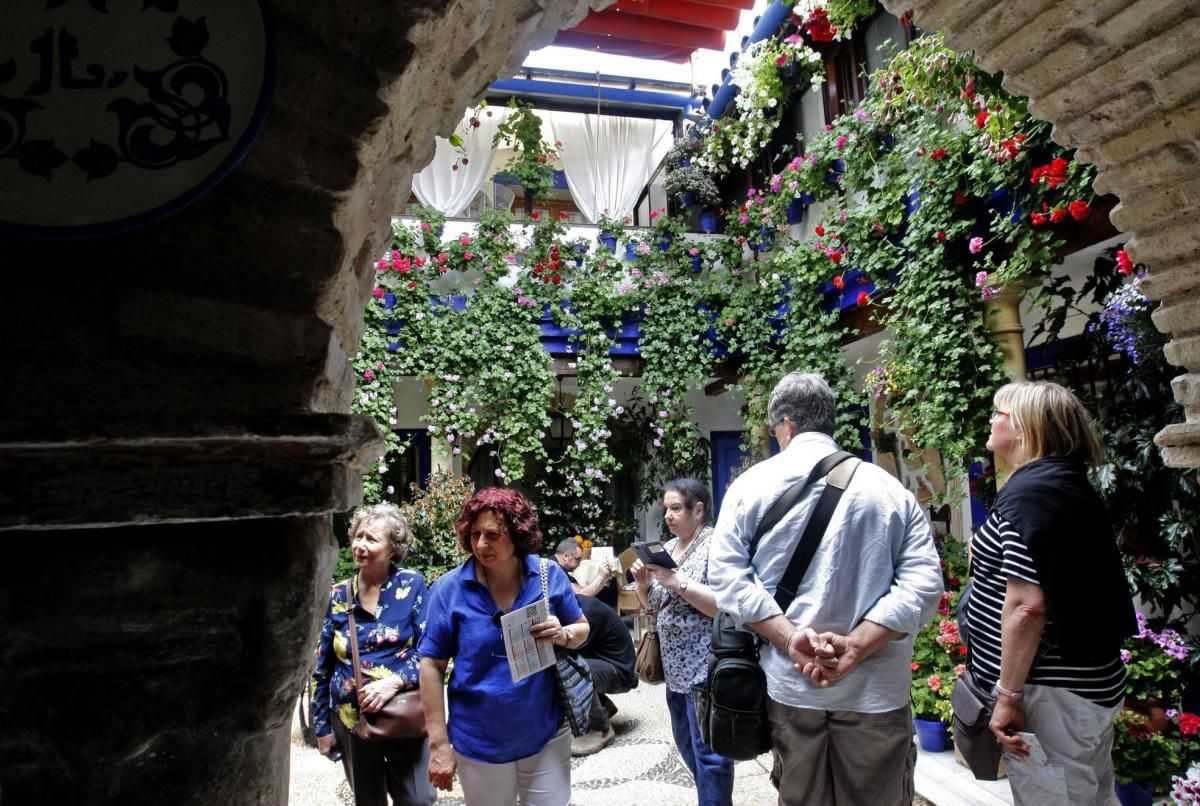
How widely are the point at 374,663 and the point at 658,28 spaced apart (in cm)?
680

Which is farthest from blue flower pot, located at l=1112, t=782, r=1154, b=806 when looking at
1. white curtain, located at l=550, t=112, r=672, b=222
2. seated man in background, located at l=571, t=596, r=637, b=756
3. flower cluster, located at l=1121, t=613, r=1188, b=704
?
white curtain, located at l=550, t=112, r=672, b=222

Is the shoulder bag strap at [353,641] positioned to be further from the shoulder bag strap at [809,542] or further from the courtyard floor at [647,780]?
the shoulder bag strap at [809,542]

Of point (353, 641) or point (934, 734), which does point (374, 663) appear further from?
point (934, 734)

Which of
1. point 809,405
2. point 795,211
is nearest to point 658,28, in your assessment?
point 795,211

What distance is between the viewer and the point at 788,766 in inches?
88.8

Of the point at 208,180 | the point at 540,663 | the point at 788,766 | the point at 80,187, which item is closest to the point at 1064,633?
the point at 788,766

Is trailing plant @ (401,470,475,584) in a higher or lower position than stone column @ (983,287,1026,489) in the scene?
lower

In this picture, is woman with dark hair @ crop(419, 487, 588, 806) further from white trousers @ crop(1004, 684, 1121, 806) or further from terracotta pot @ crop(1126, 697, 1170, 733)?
terracotta pot @ crop(1126, 697, 1170, 733)

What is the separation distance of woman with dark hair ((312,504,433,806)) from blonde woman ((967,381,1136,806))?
2.12 meters

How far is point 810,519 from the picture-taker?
7.45 ft

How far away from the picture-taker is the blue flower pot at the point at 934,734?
159 inches

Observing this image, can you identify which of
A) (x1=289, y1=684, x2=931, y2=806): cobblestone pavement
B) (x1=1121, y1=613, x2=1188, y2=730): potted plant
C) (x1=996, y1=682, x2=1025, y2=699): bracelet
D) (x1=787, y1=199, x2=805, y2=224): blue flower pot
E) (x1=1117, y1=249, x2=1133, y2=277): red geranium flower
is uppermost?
(x1=787, y1=199, x2=805, y2=224): blue flower pot

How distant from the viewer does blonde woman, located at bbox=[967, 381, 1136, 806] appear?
2.12 meters

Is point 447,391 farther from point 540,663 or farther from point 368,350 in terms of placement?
point 540,663
